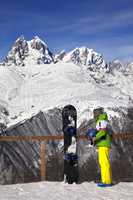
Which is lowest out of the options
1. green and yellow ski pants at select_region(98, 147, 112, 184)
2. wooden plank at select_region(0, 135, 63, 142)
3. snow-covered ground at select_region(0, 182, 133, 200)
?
snow-covered ground at select_region(0, 182, 133, 200)

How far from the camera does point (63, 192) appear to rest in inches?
462

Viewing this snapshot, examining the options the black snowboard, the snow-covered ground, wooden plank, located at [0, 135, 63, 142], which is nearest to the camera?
the snow-covered ground

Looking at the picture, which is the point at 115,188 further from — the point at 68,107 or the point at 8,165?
the point at 8,165

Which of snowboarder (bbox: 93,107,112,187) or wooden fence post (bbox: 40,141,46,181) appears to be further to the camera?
wooden fence post (bbox: 40,141,46,181)

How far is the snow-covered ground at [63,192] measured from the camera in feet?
36.4

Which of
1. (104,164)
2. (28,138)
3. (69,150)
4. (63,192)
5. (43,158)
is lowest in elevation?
(63,192)

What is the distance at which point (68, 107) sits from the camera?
13.7 m

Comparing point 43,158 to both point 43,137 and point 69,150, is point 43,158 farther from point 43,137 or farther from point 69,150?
point 69,150

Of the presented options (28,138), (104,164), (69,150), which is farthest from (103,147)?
(28,138)

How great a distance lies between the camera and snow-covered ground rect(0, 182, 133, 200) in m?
11.1

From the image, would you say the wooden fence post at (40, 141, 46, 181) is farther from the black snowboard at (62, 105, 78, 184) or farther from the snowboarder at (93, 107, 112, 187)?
the snowboarder at (93, 107, 112, 187)

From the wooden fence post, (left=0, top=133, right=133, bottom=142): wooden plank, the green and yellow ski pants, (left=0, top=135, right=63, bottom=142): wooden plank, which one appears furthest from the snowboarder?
the wooden fence post

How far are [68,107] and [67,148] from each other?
50.9 inches

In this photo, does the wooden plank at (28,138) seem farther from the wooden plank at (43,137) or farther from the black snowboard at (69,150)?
the black snowboard at (69,150)
